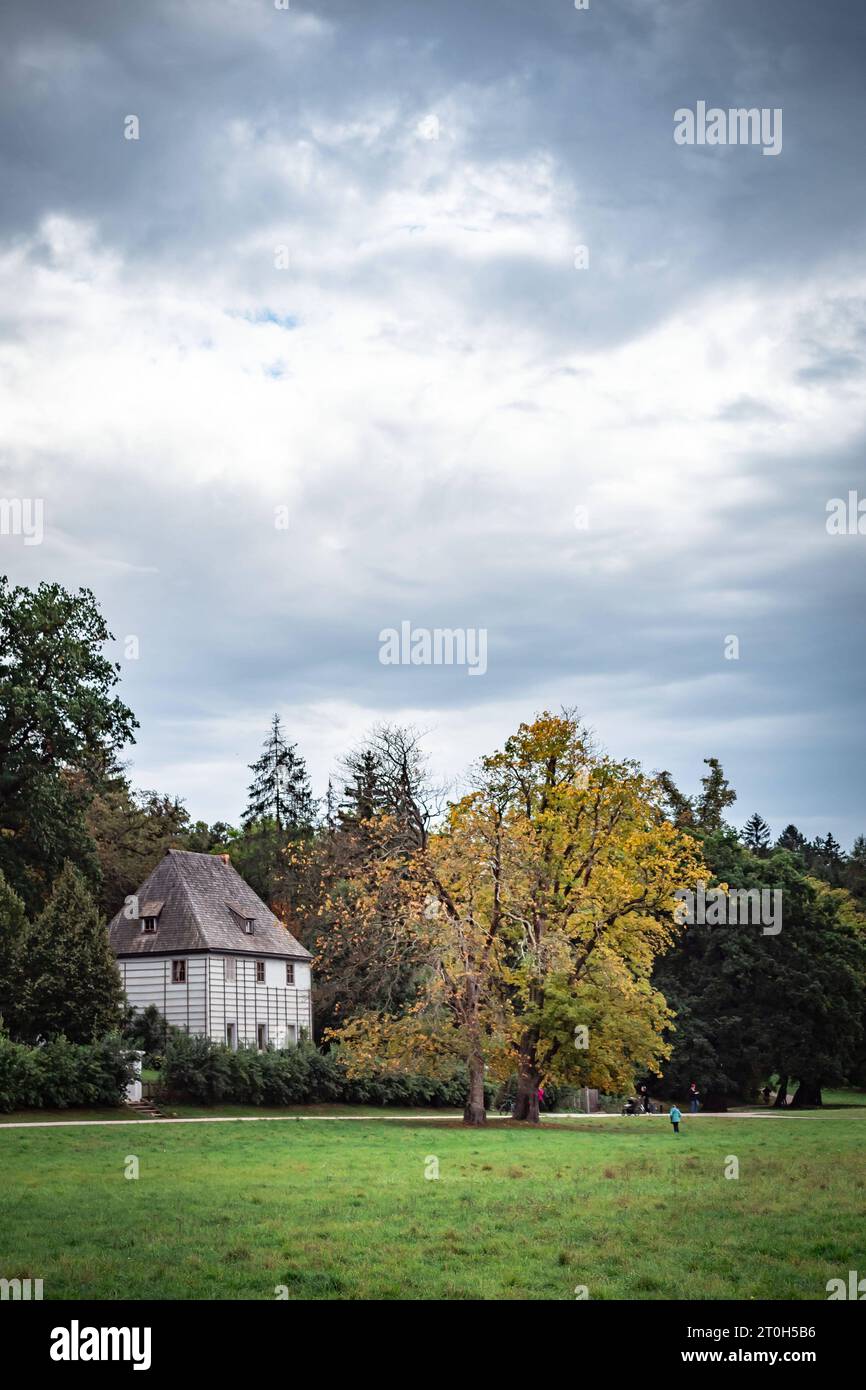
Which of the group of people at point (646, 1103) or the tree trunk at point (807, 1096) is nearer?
the group of people at point (646, 1103)

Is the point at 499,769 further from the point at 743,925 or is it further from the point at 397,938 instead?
the point at 743,925

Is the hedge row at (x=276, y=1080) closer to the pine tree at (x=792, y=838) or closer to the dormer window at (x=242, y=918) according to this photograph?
the dormer window at (x=242, y=918)

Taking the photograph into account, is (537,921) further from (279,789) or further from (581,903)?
(279,789)

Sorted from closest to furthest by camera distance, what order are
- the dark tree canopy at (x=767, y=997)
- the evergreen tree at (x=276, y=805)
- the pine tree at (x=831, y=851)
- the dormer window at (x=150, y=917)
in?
the dormer window at (x=150, y=917) → the dark tree canopy at (x=767, y=997) → the evergreen tree at (x=276, y=805) → the pine tree at (x=831, y=851)

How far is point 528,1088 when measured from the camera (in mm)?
40688

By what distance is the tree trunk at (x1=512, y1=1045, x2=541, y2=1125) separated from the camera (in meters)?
40.5

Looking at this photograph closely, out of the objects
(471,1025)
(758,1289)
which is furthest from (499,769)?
(758,1289)

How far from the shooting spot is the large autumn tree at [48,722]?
4578cm

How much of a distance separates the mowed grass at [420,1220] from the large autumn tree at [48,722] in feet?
62.8

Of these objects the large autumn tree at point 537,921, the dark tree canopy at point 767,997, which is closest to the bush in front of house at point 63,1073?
A: the large autumn tree at point 537,921

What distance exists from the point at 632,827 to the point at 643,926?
3.16 metres

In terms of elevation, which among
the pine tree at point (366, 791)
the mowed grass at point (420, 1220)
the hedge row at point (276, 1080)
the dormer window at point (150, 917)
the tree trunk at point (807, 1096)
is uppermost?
the pine tree at point (366, 791)

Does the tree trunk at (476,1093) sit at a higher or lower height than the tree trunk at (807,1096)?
higher

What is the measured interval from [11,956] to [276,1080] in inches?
381
